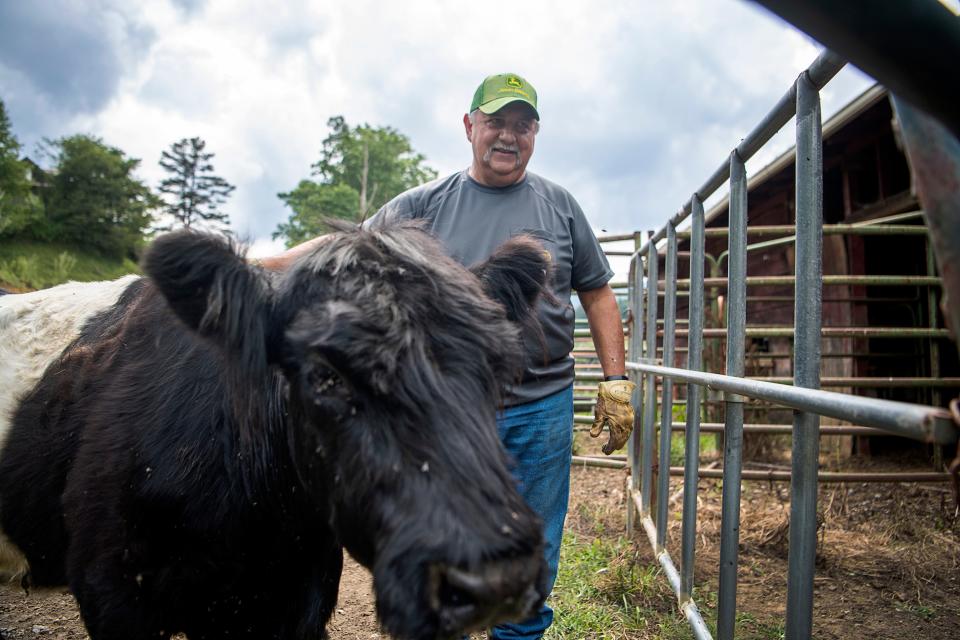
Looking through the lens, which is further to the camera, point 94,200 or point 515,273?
point 94,200

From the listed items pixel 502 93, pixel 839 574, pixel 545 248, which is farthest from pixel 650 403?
pixel 502 93

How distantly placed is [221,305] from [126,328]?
1076 millimetres

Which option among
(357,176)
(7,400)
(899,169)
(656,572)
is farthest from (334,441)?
(357,176)

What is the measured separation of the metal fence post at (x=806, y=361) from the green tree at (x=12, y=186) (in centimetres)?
3222

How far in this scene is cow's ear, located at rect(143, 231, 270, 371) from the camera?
1841 millimetres

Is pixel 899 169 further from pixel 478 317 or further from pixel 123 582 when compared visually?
pixel 123 582

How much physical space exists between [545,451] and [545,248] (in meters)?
1.02

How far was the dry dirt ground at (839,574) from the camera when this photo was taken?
3.46 metres

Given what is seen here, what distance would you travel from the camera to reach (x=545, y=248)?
9.98 ft

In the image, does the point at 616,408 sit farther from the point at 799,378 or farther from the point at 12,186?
the point at 12,186

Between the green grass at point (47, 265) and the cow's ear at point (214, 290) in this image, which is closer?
the cow's ear at point (214, 290)

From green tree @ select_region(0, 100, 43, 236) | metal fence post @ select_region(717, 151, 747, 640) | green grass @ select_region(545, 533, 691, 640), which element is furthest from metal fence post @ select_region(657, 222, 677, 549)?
green tree @ select_region(0, 100, 43, 236)

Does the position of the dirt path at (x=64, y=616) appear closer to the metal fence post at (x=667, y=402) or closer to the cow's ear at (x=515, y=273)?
the metal fence post at (x=667, y=402)

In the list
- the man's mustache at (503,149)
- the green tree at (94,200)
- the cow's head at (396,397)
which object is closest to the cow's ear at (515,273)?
the cow's head at (396,397)
